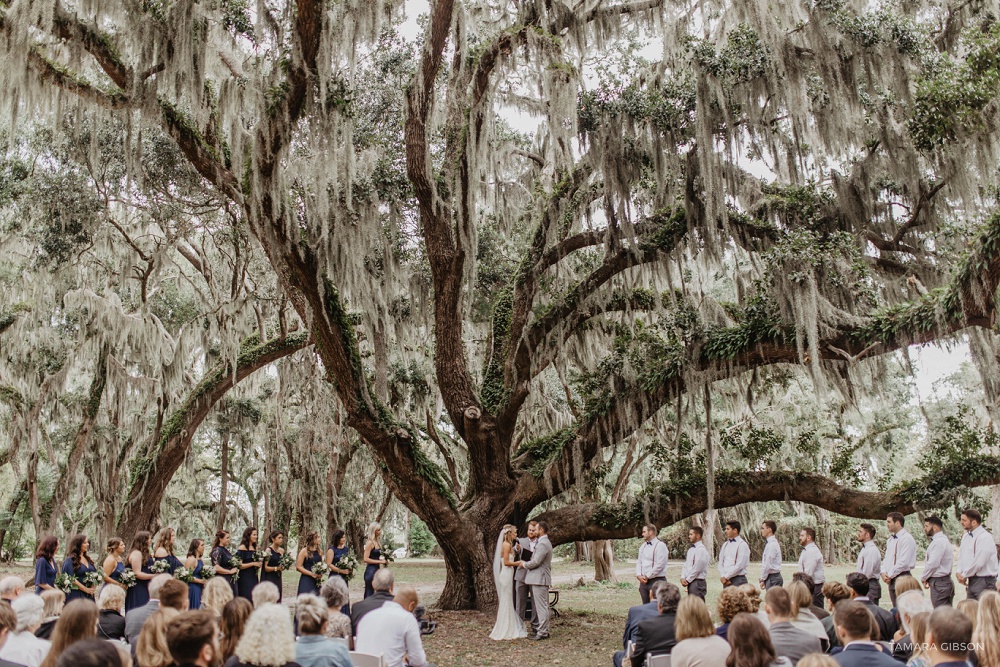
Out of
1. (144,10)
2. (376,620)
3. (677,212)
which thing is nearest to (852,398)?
(677,212)

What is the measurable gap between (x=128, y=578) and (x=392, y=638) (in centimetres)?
389

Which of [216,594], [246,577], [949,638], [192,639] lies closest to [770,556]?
[246,577]

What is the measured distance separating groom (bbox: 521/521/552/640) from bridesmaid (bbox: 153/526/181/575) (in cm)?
376

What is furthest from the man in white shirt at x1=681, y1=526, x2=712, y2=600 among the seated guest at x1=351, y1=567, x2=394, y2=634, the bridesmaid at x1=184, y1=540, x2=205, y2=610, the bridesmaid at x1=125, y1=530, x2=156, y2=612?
the bridesmaid at x1=125, y1=530, x2=156, y2=612

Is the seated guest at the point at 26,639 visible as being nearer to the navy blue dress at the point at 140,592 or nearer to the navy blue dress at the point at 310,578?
the navy blue dress at the point at 140,592

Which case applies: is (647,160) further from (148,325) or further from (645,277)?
(148,325)

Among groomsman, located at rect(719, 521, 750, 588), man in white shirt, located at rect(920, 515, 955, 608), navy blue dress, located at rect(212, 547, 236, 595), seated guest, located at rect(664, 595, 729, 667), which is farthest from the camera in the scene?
groomsman, located at rect(719, 521, 750, 588)

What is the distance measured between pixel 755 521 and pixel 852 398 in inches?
592

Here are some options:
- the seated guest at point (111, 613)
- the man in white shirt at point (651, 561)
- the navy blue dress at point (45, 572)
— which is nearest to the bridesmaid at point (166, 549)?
the navy blue dress at point (45, 572)

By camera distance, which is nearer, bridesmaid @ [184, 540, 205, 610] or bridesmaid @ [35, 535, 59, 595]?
bridesmaid @ [35, 535, 59, 595]

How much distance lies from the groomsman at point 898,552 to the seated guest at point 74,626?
7.03m

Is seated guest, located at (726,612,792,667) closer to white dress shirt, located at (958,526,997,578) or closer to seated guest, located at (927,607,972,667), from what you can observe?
seated guest, located at (927,607,972,667)

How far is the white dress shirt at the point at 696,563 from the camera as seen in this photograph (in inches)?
336

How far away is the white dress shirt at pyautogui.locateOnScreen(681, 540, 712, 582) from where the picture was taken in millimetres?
8531
